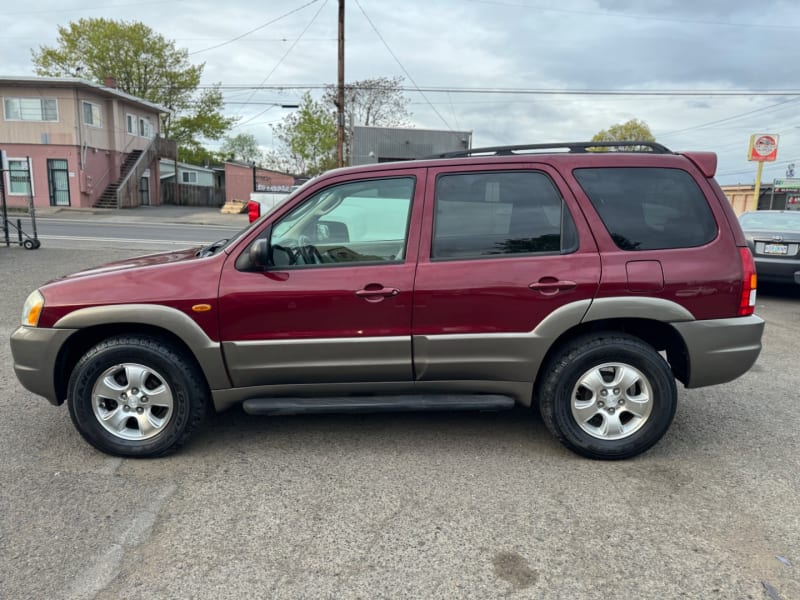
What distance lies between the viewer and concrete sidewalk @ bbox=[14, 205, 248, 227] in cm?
2837

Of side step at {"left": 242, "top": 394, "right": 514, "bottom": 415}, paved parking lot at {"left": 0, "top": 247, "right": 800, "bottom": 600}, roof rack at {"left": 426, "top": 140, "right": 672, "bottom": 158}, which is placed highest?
roof rack at {"left": 426, "top": 140, "right": 672, "bottom": 158}

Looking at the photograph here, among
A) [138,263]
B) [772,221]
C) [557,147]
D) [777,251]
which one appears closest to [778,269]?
[777,251]

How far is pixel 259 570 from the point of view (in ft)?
8.43

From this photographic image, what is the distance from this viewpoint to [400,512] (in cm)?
304

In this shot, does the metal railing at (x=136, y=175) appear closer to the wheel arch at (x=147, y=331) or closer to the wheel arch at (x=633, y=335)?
the wheel arch at (x=147, y=331)

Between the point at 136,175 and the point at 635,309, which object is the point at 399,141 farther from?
the point at 635,309

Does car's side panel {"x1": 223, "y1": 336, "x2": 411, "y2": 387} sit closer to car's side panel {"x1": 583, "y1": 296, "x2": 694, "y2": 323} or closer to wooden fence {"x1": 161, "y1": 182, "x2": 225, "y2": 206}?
car's side panel {"x1": 583, "y1": 296, "x2": 694, "y2": 323}

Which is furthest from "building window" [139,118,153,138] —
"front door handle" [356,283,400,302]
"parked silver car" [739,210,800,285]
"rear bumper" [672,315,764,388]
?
"rear bumper" [672,315,764,388]

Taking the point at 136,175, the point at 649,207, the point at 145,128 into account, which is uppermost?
the point at 145,128

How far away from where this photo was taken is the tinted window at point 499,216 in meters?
3.60

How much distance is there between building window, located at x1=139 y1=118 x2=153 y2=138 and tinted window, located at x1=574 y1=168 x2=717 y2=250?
39.7m

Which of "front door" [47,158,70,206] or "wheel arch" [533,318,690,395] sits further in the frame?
"front door" [47,158,70,206]

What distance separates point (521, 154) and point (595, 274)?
0.92m

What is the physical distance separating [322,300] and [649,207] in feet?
6.80
